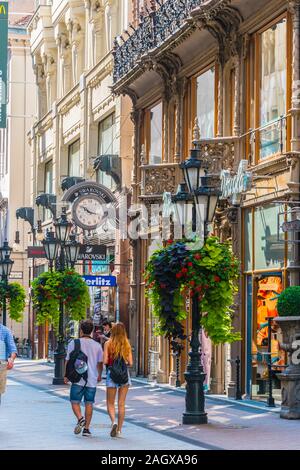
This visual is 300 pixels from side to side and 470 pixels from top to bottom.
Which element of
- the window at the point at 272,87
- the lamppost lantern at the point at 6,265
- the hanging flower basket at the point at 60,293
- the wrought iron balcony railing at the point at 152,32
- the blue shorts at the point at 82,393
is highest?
the wrought iron balcony railing at the point at 152,32

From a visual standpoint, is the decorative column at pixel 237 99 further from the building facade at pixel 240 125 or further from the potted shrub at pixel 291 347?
the potted shrub at pixel 291 347

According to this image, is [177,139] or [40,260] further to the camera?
[40,260]

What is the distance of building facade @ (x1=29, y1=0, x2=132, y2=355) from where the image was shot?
39562 mm

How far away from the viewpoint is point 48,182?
5494cm

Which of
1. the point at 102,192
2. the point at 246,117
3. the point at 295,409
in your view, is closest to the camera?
the point at 295,409

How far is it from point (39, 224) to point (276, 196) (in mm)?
30248

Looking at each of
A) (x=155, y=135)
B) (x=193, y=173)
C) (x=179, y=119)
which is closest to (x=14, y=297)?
(x=155, y=135)

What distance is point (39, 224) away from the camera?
54.5 meters

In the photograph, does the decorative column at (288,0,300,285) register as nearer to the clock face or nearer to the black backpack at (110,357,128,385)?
the black backpack at (110,357,128,385)

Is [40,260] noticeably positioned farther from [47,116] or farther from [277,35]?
[277,35]

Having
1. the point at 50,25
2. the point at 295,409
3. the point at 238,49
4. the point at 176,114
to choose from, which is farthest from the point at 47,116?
the point at 295,409

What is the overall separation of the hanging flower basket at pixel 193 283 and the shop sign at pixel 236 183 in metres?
4.37

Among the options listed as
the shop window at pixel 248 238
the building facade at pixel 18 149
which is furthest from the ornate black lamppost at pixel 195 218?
the building facade at pixel 18 149

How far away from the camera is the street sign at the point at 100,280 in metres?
36.0
